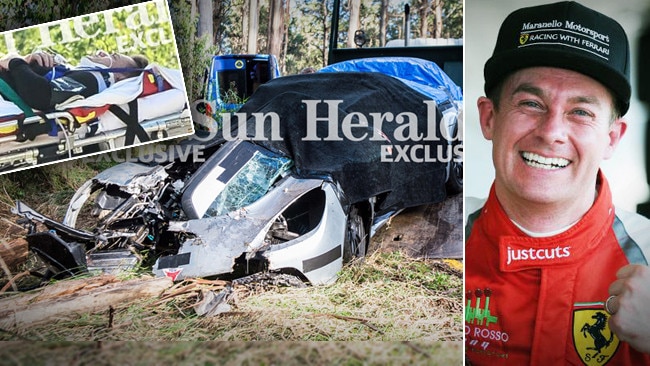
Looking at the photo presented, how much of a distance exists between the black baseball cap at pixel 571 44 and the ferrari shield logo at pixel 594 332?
110 cm

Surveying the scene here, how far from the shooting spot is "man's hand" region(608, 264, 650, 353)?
13.7 feet

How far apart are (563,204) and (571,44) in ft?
2.78

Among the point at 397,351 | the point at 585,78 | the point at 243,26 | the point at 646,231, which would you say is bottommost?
the point at 397,351

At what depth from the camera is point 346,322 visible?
4.42 metres

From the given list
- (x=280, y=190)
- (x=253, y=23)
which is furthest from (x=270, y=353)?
(x=253, y=23)

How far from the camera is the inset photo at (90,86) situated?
4422 mm

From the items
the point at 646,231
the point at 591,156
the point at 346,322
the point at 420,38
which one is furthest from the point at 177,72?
the point at 646,231

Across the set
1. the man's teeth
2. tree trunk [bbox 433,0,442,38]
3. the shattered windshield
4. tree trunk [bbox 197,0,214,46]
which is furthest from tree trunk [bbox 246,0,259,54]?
the man's teeth

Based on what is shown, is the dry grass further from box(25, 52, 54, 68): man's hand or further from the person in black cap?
box(25, 52, 54, 68): man's hand

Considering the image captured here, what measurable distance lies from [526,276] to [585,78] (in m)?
1.10

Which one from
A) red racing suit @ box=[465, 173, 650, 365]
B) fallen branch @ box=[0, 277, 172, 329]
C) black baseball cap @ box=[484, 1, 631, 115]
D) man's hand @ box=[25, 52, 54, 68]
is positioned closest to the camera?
black baseball cap @ box=[484, 1, 631, 115]

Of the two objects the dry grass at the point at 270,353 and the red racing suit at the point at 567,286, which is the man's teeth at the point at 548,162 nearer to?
the red racing suit at the point at 567,286

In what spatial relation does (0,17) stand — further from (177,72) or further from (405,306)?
(405,306)

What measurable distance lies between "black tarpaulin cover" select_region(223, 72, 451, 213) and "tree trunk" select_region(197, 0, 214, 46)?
42 centimetres
